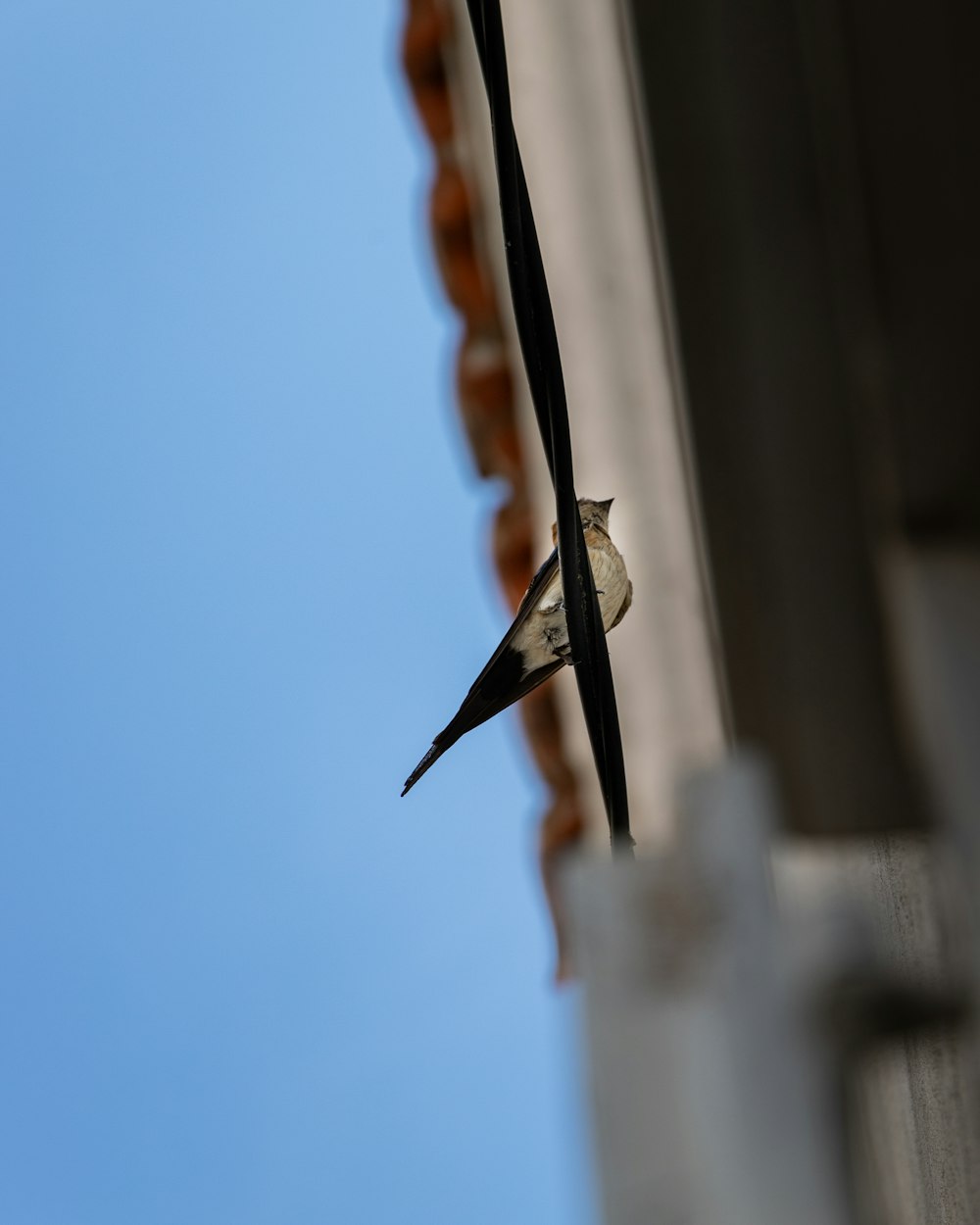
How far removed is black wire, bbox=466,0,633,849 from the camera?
2.42 ft

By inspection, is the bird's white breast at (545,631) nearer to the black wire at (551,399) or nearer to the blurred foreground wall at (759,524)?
the black wire at (551,399)

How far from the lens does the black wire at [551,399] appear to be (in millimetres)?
737

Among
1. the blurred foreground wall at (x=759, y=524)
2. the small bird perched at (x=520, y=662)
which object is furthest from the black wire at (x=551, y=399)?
the blurred foreground wall at (x=759, y=524)

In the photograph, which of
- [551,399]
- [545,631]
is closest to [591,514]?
[545,631]

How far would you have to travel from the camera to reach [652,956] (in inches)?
105

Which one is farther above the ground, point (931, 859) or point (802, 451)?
point (802, 451)

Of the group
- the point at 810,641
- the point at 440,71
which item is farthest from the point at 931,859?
the point at 440,71

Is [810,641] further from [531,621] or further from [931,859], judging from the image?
[531,621]

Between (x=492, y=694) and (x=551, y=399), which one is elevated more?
(x=551, y=399)

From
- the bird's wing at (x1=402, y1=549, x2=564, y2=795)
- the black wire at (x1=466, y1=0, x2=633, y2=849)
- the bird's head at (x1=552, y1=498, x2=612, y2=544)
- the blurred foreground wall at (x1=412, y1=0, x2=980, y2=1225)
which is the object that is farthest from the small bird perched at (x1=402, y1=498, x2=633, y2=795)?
the blurred foreground wall at (x1=412, y1=0, x2=980, y2=1225)

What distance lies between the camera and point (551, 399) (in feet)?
2.56

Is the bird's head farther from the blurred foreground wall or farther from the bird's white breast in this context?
the blurred foreground wall

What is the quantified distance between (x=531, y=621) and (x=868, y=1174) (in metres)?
1.32

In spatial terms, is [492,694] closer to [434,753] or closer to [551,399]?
[434,753]
